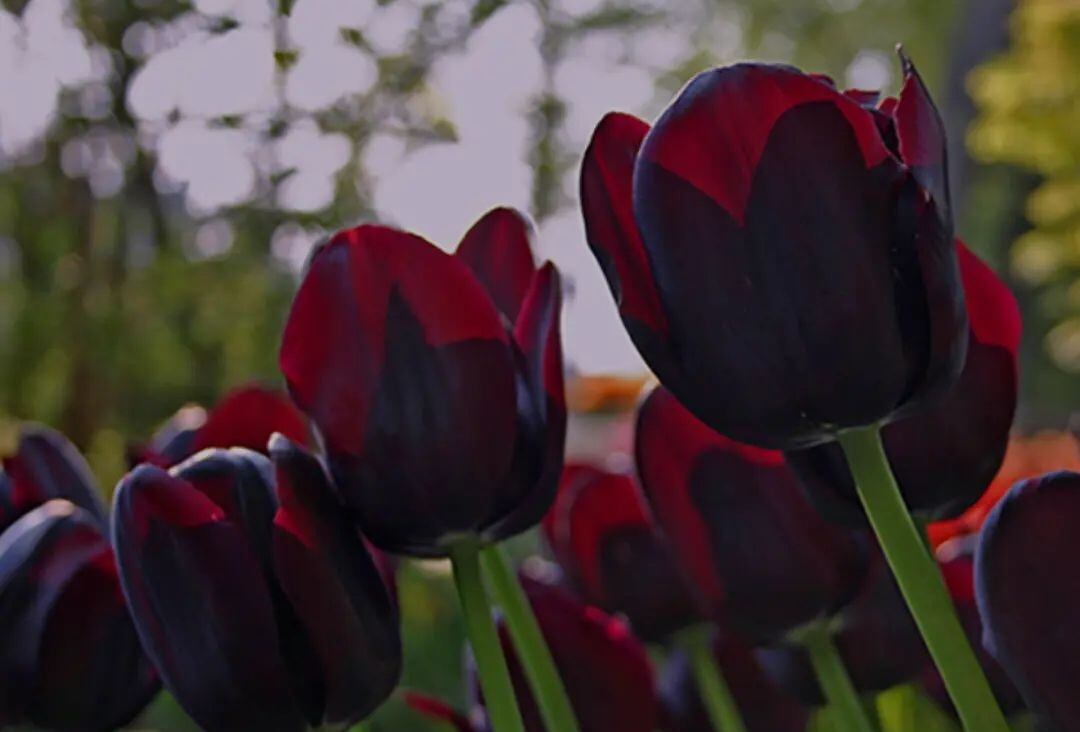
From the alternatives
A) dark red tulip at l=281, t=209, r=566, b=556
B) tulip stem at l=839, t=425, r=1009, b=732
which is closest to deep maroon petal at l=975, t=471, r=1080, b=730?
tulip stem at l=839, t=425, r=1009, b=732

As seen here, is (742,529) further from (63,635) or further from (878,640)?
(63,635)

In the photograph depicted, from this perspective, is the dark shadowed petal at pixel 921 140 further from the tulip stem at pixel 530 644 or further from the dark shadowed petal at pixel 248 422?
the dark shadowed petal at pixel 248 422

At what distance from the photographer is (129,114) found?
1.80 meters

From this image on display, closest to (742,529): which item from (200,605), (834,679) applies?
(834,679)

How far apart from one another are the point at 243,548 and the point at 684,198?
127 mm

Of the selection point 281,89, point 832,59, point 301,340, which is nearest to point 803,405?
point 301,340

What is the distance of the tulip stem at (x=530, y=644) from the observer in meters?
0.37

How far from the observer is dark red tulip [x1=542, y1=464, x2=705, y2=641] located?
51cm

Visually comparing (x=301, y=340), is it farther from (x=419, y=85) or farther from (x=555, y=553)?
(x=419, y=85)

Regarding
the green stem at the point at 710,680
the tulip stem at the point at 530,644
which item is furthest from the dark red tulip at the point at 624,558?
the tulip stem at the point at 530,644

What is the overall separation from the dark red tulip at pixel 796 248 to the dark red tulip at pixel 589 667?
16 centimetres

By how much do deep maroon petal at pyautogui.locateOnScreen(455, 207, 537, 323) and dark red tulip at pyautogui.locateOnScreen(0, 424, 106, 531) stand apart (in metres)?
0.14

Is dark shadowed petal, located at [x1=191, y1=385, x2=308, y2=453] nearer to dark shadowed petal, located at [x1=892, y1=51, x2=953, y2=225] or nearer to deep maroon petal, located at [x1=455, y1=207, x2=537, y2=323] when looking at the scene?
deep maroon petal, located at [x1=455, y1=207, x2=537, y2=323]

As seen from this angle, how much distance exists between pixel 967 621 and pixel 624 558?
0.44 feet
